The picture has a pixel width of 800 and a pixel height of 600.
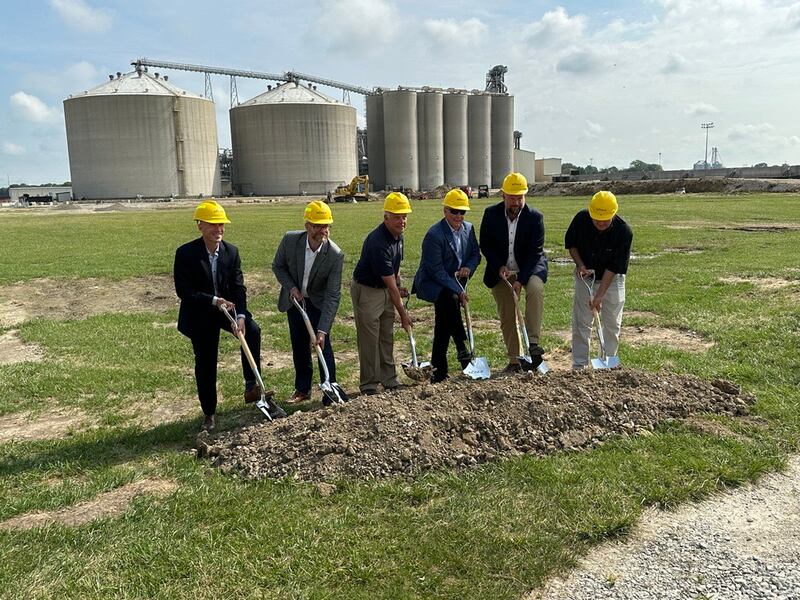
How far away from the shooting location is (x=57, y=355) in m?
7.85

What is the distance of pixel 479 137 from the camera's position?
8456 cm

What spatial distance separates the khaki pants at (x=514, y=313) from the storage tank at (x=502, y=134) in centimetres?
8232

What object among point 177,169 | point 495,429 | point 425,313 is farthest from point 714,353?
point 177,169

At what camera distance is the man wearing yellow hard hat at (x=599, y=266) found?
19.7 feet

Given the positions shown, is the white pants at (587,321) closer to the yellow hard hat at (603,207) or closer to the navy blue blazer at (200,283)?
the yellow hard hat at (603,207)

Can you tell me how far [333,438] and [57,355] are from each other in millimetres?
5244

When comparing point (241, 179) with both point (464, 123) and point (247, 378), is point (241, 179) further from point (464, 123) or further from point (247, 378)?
point (247, 378)

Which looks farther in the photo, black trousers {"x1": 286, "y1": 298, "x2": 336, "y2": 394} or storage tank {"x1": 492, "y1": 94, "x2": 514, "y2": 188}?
Answer: storage tank {"x1": 492, "y1": 94, "x2": 514, "y2": 188}

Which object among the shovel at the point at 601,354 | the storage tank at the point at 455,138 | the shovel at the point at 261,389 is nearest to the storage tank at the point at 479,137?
the storage tank at the point at 455,138

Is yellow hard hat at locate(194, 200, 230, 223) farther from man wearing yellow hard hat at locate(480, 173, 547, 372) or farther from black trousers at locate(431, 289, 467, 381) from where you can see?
man wearing yellow hard hat at locate(480, 173, 547, 372)

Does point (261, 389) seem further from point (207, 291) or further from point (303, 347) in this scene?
point (207, 291)

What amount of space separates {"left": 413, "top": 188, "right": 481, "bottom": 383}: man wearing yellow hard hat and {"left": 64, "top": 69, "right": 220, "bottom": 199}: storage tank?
65626 mm

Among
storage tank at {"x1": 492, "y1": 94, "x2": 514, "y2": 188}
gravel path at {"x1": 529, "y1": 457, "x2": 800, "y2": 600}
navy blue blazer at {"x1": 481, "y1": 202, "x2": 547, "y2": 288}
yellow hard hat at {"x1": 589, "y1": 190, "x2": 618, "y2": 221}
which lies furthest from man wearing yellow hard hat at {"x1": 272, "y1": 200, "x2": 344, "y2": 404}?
storage tank at {"x1": 492, "y1": 94, "x2": 514, "y2": 188}

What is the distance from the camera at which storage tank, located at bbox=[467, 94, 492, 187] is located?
275ft
